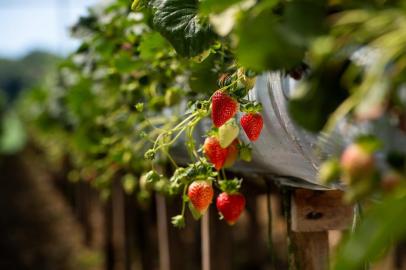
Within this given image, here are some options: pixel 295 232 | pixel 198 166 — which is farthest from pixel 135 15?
pixel 198 166

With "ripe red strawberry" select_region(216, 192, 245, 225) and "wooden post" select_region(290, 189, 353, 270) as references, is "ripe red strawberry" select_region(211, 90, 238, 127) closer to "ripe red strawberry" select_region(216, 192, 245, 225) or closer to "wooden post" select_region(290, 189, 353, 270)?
"ripe red strawberry" select_region(216, 192, 245, 225)

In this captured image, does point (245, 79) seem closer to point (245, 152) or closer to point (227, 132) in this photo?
point (227, 132)

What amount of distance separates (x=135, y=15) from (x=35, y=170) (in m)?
13.6

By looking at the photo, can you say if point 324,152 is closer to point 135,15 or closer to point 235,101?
point 235,101

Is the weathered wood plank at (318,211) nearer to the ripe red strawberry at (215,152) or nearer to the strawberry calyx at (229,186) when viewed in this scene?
the strawberry calyx at (229,186)

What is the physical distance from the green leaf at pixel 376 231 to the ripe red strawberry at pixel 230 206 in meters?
0.71

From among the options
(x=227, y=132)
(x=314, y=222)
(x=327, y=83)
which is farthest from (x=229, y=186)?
(x=327, y=83)

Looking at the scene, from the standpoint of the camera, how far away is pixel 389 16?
0.55 m

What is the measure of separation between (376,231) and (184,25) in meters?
0.61

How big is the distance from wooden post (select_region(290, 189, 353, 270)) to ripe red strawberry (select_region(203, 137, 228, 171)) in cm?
54

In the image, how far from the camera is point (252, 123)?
107cm

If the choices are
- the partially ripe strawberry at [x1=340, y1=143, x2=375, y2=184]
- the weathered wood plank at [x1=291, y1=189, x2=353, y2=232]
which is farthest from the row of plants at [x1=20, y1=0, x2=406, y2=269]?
the weathered wood plank at [x1=291, y1=189, x2=353, y2=232]

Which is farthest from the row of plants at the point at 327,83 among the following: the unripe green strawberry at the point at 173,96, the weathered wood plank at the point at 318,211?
the unripe green strawberry at the point at 173,96

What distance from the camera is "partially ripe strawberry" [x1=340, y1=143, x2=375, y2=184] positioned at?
0.54 metres
